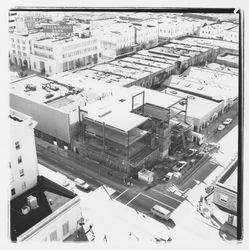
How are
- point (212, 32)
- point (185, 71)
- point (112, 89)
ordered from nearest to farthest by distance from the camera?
point (112, 89) < point (185, 71) < point (212, 32)

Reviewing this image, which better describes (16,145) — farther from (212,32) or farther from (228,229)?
(212,32)

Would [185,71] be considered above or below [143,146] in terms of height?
above

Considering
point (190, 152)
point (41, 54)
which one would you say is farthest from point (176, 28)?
point (190, 152)

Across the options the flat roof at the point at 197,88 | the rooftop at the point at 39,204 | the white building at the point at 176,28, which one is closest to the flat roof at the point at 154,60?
the flat roof at the point at 197,88

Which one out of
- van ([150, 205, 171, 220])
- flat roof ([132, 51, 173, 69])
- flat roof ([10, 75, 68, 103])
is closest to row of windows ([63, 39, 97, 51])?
flat roof ([132, 51, 173, 69])

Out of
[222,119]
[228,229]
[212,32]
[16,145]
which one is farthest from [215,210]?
[212,32]

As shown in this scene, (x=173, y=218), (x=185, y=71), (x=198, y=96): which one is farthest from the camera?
(x=185, y=71)

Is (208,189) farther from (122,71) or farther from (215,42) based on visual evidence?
(215,42)
